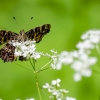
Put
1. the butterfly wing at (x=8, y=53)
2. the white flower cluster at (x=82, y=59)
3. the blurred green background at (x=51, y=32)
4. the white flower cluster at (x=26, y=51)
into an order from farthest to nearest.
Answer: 1. the blurred green background at (x=51, y=32)
2. the butterfly wing at (x=8, y=53)
3. the white flower cluster at (x=26, y=51)
4. the white flower cluster at (x=82, y=59)

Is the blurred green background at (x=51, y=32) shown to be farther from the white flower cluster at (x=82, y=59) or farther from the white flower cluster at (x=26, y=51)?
the white flower cluster at (x=82, y=59)

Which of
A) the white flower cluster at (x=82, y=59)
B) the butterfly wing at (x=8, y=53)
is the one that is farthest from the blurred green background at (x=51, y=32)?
the white flower cluster at (x=82, y=59)

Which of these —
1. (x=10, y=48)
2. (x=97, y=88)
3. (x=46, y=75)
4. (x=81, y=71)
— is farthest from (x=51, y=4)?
(x=81, y=71)

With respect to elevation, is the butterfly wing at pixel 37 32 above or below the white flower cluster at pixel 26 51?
above

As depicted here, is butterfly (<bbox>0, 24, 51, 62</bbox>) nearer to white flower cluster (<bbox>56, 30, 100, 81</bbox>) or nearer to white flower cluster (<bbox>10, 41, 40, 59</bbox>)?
white flower cluster (<bbox>10, 41, 40, 59</bbox>)

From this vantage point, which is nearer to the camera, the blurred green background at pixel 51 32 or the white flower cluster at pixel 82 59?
the white flower cluster at pixel 82 59

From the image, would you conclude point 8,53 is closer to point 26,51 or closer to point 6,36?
point 6,36

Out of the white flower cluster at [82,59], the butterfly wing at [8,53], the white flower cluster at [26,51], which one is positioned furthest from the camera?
the butterfly wing at [8,53]

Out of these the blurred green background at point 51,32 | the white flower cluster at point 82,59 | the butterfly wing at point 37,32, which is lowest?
the white flower cluster at point 82,59

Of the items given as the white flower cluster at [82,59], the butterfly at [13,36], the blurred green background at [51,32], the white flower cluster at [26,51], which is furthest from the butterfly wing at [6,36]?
the blurred green background at [51,32]

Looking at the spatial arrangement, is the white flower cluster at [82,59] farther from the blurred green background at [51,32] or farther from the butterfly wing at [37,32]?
the blurred green background at [51,32]

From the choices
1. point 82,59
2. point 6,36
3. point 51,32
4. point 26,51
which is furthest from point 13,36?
point 51,32
